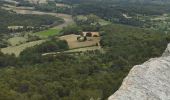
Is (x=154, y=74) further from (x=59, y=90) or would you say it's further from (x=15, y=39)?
(x=15, y=39)

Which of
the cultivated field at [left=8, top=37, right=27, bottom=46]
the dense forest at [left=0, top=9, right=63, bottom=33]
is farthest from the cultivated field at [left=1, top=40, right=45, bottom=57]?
the dense forest at [left=0, top=9, right=63, bottom=33]

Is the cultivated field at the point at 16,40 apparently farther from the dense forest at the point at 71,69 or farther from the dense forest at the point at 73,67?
the dense forest at the point at 71,69

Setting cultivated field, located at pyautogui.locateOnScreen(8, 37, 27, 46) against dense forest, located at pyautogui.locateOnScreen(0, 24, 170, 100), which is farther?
cultivated field, located at pyautogui.locateOnScreen(8, 37, 27, 46)

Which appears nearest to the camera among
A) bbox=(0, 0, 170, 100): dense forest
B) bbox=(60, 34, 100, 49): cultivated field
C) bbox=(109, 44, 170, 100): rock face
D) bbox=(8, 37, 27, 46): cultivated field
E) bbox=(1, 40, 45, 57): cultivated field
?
bbox=(109, 44, 170, 100): rock face

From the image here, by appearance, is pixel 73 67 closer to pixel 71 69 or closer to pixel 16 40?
pixel 71 69

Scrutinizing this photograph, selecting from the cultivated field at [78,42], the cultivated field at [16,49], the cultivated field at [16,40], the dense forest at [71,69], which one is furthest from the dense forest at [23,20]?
the cultivated field at [78,42]

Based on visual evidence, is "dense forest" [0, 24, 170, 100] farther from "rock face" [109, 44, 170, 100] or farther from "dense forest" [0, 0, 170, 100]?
"rock face" [109, 44, 170, 100]

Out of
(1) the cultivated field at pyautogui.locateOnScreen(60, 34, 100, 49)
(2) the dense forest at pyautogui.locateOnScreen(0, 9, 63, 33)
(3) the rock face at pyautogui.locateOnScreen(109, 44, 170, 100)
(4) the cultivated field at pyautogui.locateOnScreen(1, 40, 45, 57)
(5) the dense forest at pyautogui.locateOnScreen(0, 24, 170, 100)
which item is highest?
(3) the rock face at pyautogui.locateOnScreen(109, 44, 170, 100)

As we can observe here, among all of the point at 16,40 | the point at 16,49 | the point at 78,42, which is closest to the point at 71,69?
the point at 78,42
